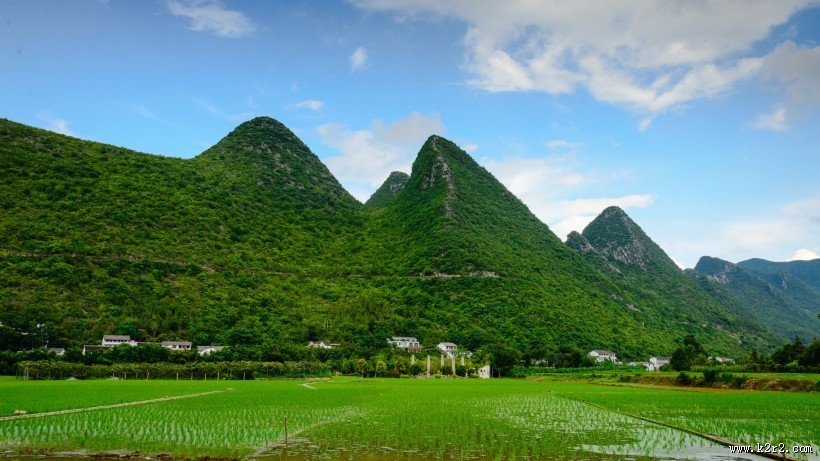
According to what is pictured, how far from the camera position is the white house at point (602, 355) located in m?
80.1

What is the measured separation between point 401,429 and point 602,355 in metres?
72.1

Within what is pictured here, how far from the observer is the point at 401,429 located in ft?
55.2

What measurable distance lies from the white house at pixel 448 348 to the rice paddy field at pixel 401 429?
50.1 metres

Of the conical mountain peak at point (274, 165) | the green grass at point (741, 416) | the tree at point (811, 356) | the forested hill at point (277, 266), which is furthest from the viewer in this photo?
the conical mountain peak at point (274, 165)

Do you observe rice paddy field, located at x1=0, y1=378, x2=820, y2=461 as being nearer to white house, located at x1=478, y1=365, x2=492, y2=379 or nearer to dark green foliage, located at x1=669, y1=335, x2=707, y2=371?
dark green foliage, located at x1=669, y1=335, x2=707, y2=371

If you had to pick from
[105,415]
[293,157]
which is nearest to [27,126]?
[293,157]

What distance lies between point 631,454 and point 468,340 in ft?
216

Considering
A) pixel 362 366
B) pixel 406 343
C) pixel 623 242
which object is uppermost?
pixel 623 242

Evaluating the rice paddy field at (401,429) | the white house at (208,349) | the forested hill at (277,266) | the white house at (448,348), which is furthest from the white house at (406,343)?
the rice paddy field at (401,429)

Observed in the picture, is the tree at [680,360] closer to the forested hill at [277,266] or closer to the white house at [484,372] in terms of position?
the forested hill at [277,266]

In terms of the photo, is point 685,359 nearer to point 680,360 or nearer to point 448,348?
point 680,360

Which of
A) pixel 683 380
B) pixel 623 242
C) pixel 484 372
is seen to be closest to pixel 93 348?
pixel 484 372

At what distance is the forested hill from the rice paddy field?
139 feet

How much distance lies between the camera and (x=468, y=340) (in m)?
77.8
